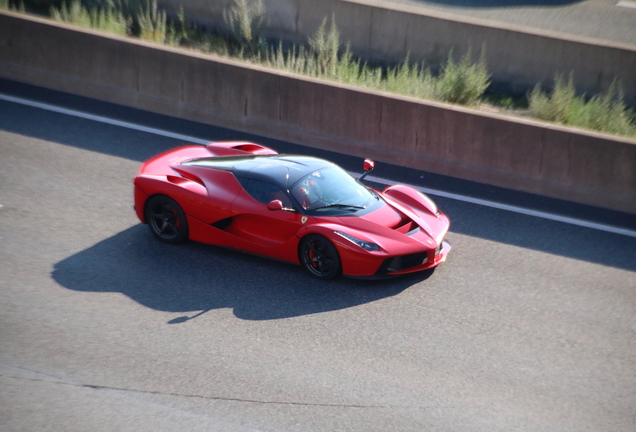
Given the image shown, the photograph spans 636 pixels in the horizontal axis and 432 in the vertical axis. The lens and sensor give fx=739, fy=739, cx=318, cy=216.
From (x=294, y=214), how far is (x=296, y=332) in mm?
1554

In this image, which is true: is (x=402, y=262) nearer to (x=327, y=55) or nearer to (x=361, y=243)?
(x=361, y=243)

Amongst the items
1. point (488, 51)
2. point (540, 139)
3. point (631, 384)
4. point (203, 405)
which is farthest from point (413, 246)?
point (488, 51)

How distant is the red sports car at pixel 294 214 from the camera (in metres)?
8.41

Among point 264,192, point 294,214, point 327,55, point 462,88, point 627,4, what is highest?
point 627,4

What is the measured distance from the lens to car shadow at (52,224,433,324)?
26.5 ft

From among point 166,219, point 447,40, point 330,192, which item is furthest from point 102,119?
point 447,40

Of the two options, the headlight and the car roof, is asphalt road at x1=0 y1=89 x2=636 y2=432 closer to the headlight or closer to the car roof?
the headlight

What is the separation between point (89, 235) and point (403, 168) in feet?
17.3

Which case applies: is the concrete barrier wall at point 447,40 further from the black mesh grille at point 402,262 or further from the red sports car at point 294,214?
the black mesh grille at point 402,262

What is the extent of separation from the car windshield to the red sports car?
0.04ft

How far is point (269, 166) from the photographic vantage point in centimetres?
912

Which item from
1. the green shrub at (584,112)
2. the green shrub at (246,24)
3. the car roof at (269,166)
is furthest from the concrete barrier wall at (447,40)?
the car roof at (269,166)

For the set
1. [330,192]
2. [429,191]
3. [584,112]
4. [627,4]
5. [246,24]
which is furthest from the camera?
[627,4]

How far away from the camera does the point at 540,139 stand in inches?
449
